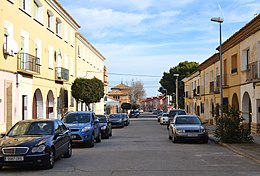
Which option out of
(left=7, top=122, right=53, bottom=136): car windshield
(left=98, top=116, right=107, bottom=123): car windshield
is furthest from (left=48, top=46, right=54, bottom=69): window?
(left=7, top=122, right=53, bottom=136): car windshield

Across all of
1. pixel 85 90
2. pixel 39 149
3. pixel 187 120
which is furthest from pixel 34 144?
pixel 85 90

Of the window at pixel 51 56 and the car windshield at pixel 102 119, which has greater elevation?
the window at pixel 51 56

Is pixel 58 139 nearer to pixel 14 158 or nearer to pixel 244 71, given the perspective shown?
pixel 14 158

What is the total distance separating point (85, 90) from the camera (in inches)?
1572

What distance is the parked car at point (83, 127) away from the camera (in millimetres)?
17172

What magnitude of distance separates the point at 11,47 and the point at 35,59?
4.11 metres

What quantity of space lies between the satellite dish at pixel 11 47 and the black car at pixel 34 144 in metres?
10.1

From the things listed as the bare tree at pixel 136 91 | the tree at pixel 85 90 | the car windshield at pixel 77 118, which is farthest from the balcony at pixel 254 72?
the bare tree at pixel 136 91

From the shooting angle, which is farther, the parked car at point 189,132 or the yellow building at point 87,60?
the yellow building at point 87,60

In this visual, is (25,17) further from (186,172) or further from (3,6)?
(186,172)

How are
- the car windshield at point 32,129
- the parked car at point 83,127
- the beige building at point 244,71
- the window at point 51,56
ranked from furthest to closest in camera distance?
the window at point 51,56 → the beige building at point 244,71 → the parked car at point 83,127 → the car windshield at point 32,129

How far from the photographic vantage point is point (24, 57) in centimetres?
2441

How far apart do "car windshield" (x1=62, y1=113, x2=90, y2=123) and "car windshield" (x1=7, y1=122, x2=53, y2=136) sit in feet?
18.5

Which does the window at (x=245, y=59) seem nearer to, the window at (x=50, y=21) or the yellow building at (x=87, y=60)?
the window at (x=50, y=21)
